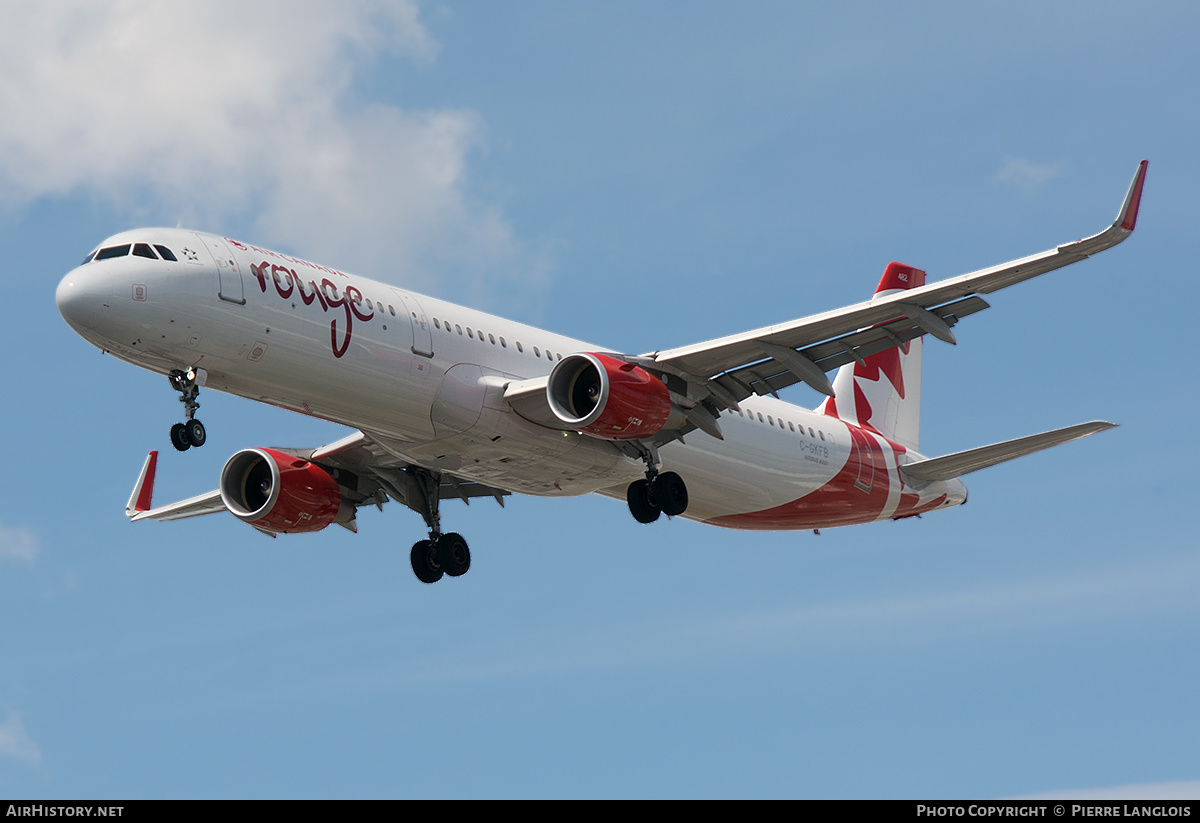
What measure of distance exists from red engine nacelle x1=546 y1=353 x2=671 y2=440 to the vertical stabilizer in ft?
36.8

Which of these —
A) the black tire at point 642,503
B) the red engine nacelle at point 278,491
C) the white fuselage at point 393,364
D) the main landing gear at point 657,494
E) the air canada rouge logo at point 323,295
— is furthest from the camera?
the red engine nacelle at point 278,491

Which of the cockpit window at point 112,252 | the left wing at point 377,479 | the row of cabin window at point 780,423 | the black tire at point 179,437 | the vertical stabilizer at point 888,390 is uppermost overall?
the vertical stabilizer at point 888,390

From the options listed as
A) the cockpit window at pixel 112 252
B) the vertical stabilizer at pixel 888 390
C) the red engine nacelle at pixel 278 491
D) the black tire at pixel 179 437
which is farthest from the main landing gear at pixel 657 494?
the cockpit window at pixel 112 252

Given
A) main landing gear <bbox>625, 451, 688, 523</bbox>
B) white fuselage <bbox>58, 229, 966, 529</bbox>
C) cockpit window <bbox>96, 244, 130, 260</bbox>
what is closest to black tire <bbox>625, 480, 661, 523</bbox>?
main landing gear <bbox>625, 451, 688, 523</bbox>

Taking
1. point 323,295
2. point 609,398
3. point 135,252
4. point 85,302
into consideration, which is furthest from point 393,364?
point 85,302

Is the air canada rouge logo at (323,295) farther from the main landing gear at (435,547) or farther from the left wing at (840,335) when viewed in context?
the main landing gear at (435,547)

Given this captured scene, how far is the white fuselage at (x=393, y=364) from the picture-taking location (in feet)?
85.4

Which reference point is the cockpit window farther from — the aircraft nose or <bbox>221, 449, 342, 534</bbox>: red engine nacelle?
<bbox>221, 449, 342, 534</bbox>: red engine nacelle

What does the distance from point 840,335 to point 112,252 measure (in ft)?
46.6

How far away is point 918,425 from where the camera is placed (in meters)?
41.9

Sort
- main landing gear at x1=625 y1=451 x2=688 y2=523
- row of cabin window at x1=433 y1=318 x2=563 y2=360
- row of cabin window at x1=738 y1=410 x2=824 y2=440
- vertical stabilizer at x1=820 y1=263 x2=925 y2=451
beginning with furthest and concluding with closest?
vertical stabilizer at x1=820 y1=263 x2=925 y2=451, row of cabin window at x1=738 y1=410 x2=824 y2=440, main landing gear at x1=625 y1=451 x2=688 y2=523, row of cabin window at x1=433 y1=318 x2=563 y2=360

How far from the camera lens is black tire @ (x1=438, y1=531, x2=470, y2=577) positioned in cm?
3525

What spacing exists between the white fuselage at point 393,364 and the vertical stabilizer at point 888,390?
4540 mm
